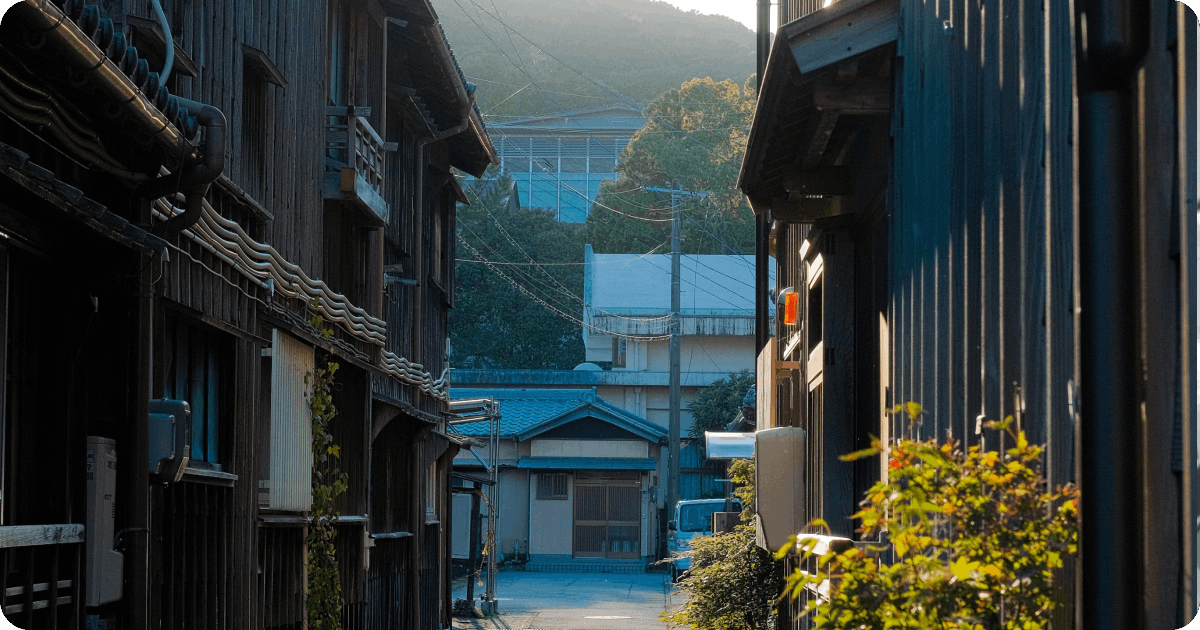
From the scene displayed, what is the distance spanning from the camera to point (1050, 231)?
3.75 meters

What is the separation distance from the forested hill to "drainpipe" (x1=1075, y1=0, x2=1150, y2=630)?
74.4m

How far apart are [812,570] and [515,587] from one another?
2423cm

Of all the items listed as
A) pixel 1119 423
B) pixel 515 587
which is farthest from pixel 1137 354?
pixel 515 587

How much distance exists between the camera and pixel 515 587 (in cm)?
3256

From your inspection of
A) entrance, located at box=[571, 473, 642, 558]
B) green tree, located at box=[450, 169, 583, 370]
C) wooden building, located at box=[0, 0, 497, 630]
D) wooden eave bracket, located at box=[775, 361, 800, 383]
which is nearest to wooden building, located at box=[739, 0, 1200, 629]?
wooden building, located at box=[0, 0, 497, 630]

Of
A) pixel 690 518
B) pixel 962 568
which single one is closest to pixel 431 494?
pixel 690 518

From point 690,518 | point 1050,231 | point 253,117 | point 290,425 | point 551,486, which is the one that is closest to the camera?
point 1050,231

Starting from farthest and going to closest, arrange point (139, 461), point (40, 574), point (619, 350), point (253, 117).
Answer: point (619, 350)
point (253, 117)
point (139, 461)
point (40, 574)

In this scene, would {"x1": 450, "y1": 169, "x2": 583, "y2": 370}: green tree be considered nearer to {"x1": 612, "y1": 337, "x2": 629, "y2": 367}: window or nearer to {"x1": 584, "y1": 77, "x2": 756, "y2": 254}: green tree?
{"x1": 612, "y1": 337, "x2": 629, "y2": 367}: window

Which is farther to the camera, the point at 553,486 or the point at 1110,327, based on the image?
the point at 553,486

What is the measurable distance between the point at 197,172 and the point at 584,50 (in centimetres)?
9480

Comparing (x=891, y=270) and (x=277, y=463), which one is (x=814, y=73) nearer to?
(x=891, y=270)

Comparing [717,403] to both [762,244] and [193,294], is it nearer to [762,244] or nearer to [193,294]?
[762,244]

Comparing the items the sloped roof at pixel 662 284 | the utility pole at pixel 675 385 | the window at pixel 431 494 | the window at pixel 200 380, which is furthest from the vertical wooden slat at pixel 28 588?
the sloped roof at pixel 662 284
